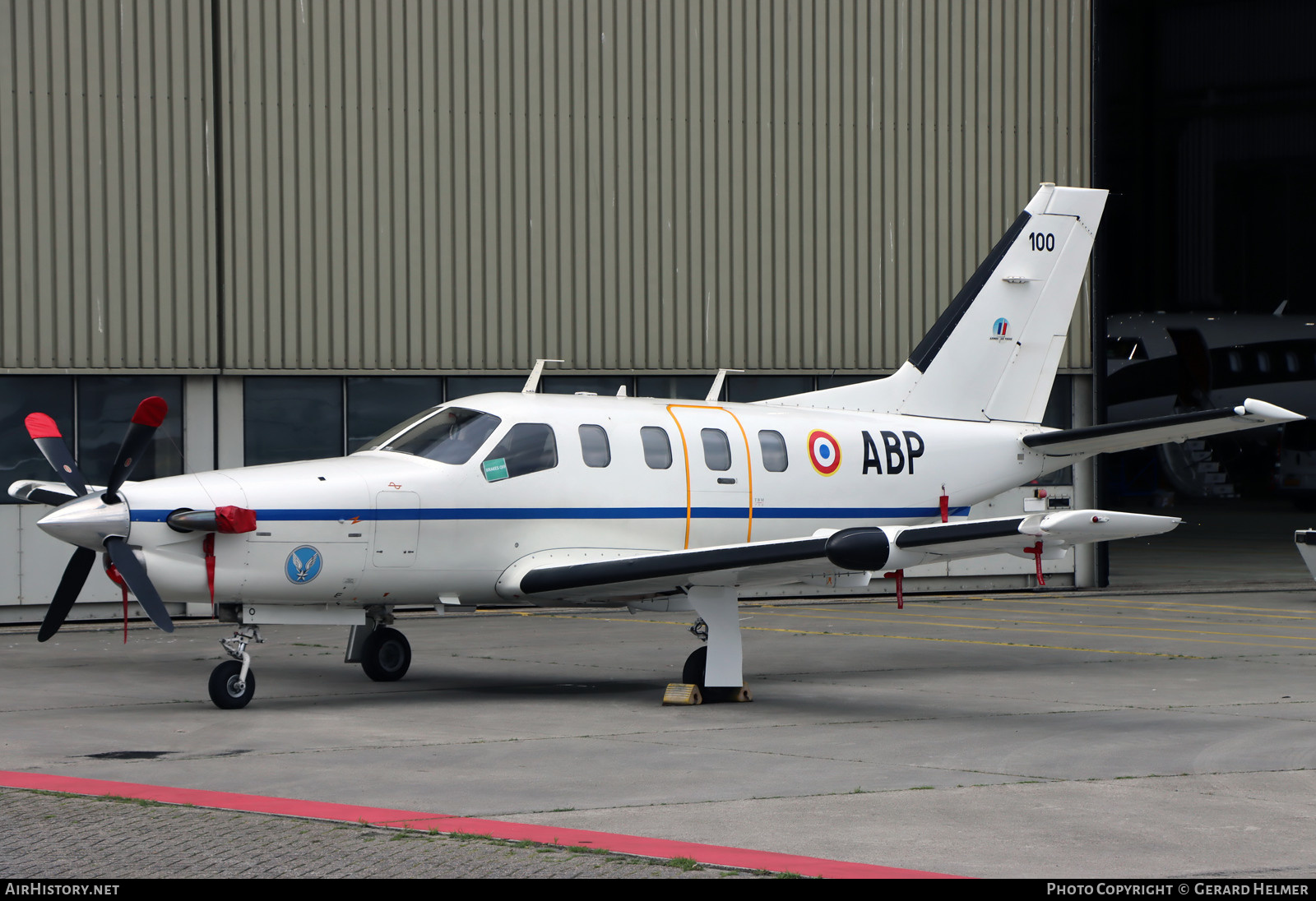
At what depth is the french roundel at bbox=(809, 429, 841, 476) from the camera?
14656mm

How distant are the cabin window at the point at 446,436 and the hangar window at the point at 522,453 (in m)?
0.16

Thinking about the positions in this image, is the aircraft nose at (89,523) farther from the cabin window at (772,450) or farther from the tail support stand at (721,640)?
the cabin window at (772,450)

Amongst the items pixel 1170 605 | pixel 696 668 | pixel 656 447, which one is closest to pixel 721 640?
pixel 696 668

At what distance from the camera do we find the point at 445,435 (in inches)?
511

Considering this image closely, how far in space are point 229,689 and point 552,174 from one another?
11.3 m

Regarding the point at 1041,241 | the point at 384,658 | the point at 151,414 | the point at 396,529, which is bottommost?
the point at 384,658

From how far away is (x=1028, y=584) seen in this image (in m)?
23.8

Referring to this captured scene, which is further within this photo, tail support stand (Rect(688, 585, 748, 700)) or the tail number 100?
the tail number 100

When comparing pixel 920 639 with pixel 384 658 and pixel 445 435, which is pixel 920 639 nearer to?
pixel 384 658

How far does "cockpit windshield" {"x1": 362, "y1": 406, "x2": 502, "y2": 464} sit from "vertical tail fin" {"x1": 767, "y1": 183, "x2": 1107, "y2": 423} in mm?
3765

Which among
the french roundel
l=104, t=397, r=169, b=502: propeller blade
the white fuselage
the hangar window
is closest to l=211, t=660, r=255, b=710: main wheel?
the white fuselage

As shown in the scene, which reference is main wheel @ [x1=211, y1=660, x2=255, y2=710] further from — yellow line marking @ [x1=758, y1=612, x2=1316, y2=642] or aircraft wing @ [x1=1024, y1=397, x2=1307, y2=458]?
yellow line marking @ [x1=758, y1=612, x2=1316, y2=642]

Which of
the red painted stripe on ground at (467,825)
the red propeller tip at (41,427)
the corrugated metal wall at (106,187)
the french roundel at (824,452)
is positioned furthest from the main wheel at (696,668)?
the corrugated metal wall at (106,187)

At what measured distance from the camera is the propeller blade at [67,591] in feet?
38.7
